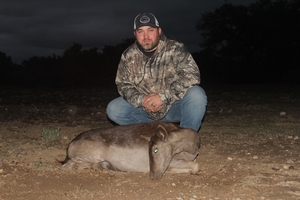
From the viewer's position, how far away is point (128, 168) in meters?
5.70

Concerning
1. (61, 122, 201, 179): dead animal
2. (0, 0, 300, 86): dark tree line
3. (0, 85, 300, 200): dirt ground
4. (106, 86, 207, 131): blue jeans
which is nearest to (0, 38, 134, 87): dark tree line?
(0, 0, 300, 86): dark tree line

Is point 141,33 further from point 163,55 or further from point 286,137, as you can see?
point 286,137

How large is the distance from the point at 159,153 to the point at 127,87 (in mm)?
1802

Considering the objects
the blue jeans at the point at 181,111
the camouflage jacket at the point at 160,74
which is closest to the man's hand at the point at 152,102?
the camouflage jacket at the point at 160,74

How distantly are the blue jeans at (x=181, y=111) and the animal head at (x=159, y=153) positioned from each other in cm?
120

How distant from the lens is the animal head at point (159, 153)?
17.1ft

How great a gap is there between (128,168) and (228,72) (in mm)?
28056

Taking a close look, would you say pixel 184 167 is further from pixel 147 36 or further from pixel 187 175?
pixel 147 36

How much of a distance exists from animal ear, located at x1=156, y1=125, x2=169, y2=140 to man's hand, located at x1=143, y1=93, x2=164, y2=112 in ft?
3.37

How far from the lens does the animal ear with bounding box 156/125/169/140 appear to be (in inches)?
205

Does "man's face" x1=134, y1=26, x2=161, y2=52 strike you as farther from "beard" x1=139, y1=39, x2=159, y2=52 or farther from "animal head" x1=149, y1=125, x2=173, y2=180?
"animal head" x1=149, y1=125, x2=173, y2=180

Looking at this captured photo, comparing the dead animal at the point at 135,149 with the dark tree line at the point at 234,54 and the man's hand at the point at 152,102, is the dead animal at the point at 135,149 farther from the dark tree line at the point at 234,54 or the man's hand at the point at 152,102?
the dark tree line at the point at 234,54

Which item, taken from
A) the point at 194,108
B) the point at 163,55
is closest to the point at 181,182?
the point at 194,108

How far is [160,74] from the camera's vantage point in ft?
21.8
